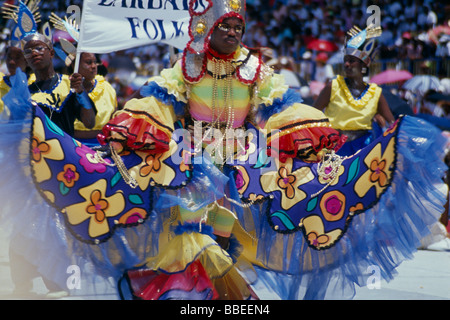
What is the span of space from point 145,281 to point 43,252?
64 centimetres

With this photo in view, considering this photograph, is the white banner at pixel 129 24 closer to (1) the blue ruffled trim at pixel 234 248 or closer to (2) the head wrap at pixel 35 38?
(2) the head wrap at pixel 35 38

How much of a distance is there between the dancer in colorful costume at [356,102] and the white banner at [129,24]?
65.1 inches

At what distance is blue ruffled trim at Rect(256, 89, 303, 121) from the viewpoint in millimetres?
4461

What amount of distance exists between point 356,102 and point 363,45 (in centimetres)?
55

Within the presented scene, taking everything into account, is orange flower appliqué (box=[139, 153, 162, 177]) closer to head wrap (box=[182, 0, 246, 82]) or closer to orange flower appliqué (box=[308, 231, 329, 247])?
head wrap (box=[182, 0, 246, 82])

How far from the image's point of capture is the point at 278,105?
4473 mm

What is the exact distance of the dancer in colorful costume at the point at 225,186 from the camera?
3996 millimetres

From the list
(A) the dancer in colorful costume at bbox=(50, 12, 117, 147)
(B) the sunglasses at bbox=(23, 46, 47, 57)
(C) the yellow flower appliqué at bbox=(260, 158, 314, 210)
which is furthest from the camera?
(A) the dancer in colorful costume at bbox=(50, 12, 117, 147)

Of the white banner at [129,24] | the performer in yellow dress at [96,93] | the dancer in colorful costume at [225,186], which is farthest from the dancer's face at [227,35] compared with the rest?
the performer in yellow dress at [96,93]

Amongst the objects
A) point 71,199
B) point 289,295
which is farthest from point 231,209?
point 71,199

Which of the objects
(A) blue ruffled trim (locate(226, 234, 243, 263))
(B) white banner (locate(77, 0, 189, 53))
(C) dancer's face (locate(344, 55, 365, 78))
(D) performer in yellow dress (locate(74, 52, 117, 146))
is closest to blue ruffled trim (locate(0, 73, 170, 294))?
(A) blue ruffled trim (locate(226, 234, 243, 263))

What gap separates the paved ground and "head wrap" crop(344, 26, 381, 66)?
6.66ft

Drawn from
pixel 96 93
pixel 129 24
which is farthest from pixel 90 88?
pixel 129 24

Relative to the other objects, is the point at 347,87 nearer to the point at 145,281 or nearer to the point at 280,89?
the point at 280,89
